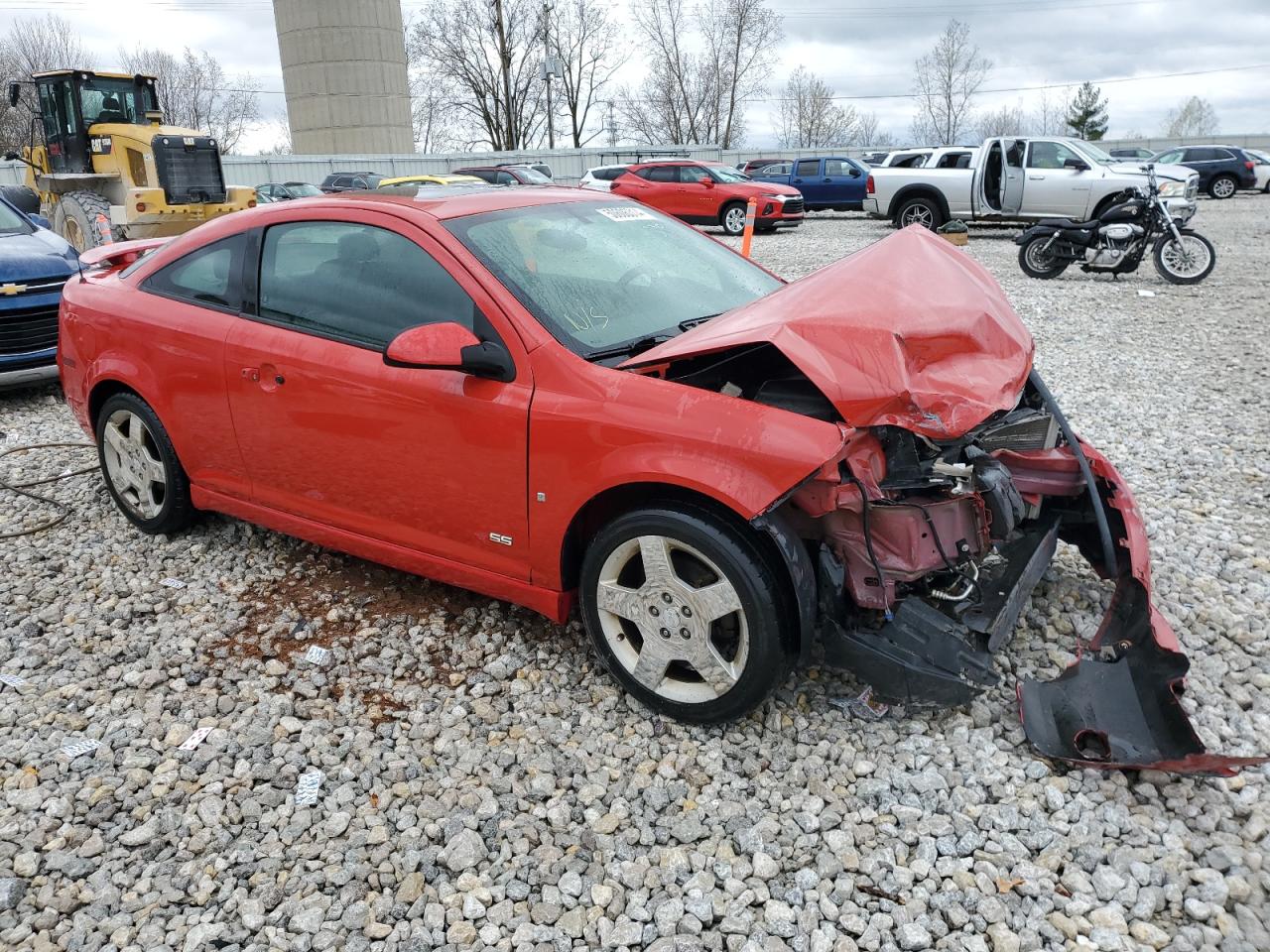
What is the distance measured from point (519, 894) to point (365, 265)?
230 cm

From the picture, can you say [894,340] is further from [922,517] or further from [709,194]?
[709,194]

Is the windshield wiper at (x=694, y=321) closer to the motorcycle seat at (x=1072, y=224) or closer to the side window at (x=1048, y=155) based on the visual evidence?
the motorcycle seat at (x=1072, y=224)

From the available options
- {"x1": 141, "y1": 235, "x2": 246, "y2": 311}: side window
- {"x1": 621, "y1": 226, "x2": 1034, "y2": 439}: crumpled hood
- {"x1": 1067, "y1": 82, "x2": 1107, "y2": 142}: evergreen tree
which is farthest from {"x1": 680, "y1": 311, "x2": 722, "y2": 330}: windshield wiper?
{"x1": 1067, "y1": 82, "x2": 1107, "y2": 142}: evergreen tree

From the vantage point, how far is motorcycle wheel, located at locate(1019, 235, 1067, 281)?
42.6 feet

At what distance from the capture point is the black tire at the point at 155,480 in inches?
171

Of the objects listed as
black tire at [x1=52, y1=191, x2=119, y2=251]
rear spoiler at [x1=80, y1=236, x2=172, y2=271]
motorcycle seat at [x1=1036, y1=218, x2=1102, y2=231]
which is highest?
rear spoiler at [x1=80, y1=236, x2=172, y2=271]

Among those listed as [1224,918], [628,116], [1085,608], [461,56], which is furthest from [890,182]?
[628,116]

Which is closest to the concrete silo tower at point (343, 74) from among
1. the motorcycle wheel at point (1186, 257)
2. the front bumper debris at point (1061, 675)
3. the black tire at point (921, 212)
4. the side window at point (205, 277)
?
the black tire at point (921, 212)

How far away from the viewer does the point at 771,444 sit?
271 cm

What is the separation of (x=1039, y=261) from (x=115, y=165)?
13.8m

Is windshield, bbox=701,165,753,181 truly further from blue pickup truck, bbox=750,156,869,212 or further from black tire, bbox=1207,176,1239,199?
black tire, bbox=1207,176,1239,199

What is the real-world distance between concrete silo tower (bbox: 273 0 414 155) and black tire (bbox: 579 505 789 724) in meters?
46.2

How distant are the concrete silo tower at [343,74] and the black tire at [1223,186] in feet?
111

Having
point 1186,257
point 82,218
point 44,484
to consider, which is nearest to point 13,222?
point 44,484
